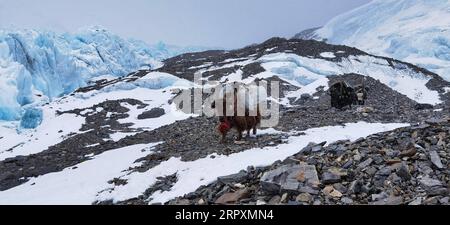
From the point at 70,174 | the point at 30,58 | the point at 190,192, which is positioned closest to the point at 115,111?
the point at 70,174

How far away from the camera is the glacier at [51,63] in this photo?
48.2m

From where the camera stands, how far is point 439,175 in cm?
640

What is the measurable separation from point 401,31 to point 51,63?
62.2 m

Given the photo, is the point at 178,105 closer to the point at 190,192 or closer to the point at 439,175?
the point at 190,192

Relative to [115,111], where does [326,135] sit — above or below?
above

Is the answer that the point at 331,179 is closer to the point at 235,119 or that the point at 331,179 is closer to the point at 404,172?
the point at 404,172

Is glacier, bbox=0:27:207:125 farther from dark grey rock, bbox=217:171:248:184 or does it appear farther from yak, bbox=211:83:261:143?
dark grey rock, bbox=217:171:248:184

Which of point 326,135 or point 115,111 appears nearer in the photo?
point 326,135

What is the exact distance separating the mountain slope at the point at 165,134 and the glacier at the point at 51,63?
7.66 meters

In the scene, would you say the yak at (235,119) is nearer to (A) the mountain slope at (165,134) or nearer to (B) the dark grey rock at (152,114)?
(A) the mountain slope at (165,134)

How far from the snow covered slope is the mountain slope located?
19593mm

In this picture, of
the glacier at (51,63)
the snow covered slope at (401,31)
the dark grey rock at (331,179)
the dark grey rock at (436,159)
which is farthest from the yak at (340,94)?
the snow covered slope at (401,31)
